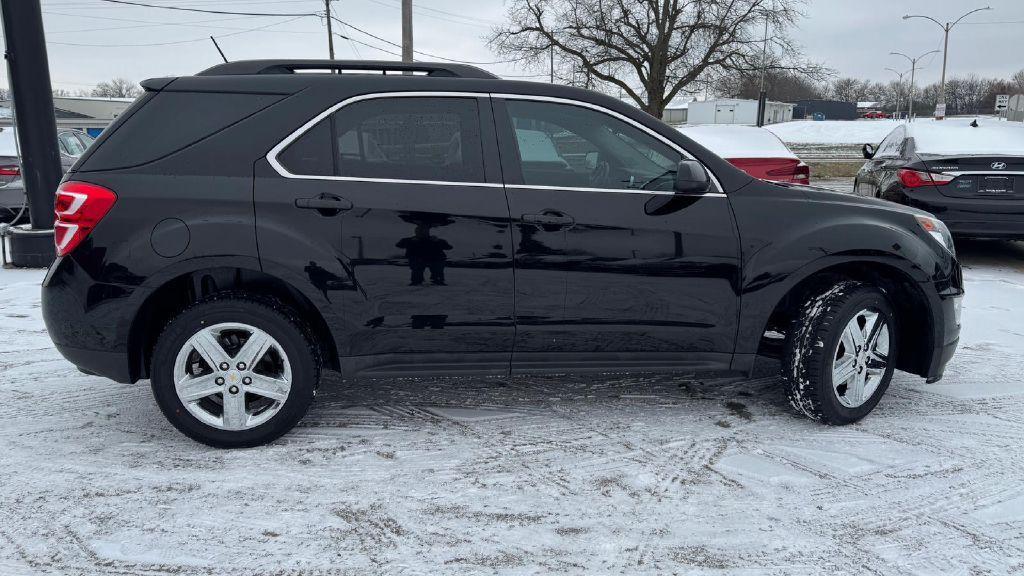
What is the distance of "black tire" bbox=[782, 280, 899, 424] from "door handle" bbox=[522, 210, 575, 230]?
1.31 m

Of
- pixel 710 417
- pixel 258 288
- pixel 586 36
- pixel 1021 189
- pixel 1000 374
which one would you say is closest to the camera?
pixel 258 288

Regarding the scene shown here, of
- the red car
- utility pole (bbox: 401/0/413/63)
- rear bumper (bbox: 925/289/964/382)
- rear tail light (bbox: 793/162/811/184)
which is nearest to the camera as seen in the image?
rear bumper (bbox: 925/289/964/382)

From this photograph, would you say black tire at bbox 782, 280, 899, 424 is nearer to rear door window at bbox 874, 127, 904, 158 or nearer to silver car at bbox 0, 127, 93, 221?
rear door window at bbox 874, 127, 904, 158

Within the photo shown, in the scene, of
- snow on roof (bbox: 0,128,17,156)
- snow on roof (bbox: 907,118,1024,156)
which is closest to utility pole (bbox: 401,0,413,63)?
snow on roof (bbox: 0,128,17,156)

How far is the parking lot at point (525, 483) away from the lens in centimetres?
265

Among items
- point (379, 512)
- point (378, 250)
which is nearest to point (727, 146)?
point (378, 250)

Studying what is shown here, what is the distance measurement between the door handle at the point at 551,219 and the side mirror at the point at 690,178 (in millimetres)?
531

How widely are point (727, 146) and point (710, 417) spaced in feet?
17.0

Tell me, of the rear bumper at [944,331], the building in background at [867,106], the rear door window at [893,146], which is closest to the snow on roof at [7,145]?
the rear bumper at [944,331]

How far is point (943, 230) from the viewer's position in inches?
158

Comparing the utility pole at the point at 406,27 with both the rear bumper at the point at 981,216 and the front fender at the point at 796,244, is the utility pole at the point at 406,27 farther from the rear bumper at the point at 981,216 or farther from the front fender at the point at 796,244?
the front fender at the point at 796,244

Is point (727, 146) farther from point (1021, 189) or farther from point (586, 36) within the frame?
point (586, 36)

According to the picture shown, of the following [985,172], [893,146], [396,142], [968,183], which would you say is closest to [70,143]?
[396,142]

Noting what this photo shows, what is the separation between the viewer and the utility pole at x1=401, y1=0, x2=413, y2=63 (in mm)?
16266
